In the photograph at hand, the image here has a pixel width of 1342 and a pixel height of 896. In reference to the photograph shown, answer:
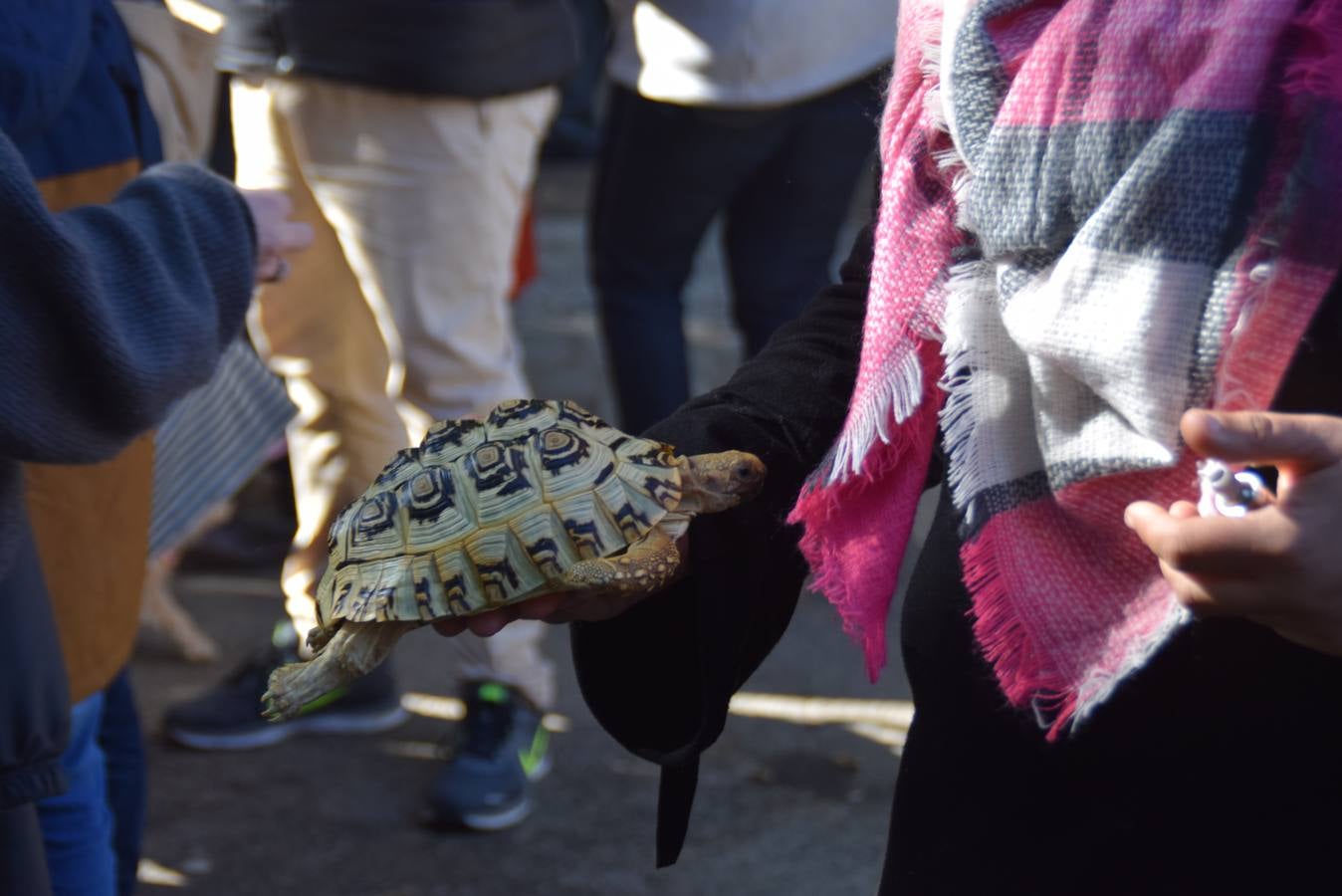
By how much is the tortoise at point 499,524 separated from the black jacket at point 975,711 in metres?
0.05

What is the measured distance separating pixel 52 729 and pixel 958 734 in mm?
1152

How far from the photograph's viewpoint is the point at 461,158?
124 inches

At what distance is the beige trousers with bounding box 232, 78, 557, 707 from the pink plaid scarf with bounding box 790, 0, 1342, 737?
6.19 ft

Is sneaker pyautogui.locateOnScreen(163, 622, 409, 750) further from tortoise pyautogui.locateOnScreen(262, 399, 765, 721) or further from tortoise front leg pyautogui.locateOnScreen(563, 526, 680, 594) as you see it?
tortoise front leg pyautogui.locateOnScreen(563, 526, 680, 594)

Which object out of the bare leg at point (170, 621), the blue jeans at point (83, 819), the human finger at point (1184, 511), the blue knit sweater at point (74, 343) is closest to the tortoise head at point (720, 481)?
the human finger at point (1184, 511)

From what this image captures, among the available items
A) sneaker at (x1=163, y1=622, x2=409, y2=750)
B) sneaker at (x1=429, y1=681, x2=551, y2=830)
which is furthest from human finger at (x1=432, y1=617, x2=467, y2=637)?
sneaker at (x1=163, y1=622, x2=409, y2=750)

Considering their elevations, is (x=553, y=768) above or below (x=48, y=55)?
below

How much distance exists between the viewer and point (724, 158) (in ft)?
12.1

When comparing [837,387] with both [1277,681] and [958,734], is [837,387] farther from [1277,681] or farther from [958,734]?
[1277,681]

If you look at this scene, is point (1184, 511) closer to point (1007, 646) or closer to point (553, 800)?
point (1007, 646)

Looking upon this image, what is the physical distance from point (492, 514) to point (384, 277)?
5.90 ft

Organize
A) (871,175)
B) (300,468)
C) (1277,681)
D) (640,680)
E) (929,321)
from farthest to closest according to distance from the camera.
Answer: (300,468), (871,175), (640,680), (929,321), (1277,681)

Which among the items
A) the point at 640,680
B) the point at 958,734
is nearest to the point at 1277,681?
the point at 958,734

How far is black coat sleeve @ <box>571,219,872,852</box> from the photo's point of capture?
1423 mm
